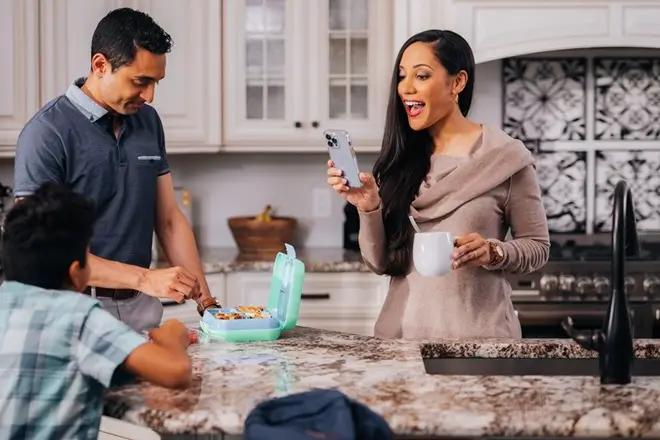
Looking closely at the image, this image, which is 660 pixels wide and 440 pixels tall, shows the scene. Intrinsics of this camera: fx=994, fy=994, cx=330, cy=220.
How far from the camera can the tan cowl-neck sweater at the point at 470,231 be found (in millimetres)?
2459

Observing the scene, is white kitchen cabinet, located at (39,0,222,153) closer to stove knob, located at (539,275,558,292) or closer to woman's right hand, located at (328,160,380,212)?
stove knob, located at (539,275,558,292)

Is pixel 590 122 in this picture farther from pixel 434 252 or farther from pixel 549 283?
pixel 434 252

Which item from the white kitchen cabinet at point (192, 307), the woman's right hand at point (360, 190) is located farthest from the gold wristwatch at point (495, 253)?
the white kitchen cabinet at point (192, 307)

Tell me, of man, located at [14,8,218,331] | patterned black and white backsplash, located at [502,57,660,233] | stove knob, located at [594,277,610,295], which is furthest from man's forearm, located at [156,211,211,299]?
patterned black and white backsplash, located at [502,57,660,233]

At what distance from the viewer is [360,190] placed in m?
2.35

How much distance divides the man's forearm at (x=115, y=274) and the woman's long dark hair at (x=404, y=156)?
62cm

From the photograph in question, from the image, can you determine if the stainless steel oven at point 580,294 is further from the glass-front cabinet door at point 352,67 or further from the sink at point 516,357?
the sink at point 516,357

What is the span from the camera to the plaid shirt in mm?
1641

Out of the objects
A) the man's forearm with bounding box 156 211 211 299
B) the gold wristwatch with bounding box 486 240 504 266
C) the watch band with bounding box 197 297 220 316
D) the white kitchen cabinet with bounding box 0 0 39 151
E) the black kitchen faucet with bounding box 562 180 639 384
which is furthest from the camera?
the white kitchen cabinet with bounding box 0 0 39 151

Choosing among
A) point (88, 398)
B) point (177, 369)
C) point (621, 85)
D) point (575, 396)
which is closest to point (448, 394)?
point (575, 396)

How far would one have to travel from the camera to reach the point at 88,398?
1.68m

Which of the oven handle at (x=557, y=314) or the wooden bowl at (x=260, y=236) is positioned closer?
the oven handle at (x=557, y=314)

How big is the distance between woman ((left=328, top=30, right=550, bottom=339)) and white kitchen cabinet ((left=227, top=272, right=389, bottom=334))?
135 centimetres

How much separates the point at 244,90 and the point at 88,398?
261 cm
